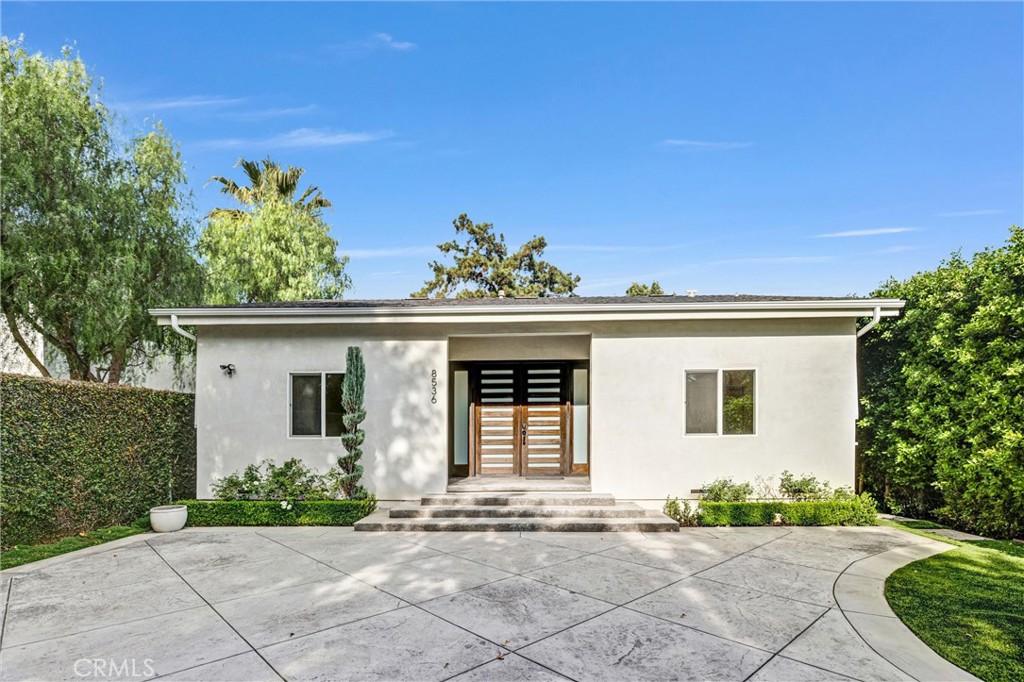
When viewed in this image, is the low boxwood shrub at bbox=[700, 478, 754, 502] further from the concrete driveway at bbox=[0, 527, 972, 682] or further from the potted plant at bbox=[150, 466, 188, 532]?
the potted plant at bbox=[150, 466, 188, 532]

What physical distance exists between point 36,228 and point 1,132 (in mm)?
1921

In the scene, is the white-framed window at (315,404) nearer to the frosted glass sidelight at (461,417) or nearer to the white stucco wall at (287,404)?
the white stucco wall at (287,404)

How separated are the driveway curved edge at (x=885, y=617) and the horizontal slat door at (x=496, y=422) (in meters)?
6.08

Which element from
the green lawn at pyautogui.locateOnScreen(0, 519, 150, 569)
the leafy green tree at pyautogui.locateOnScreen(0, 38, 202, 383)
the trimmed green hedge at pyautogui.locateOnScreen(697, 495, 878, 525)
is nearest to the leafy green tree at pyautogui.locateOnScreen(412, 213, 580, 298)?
the leafy green tree at pyautogui.locateOnScreen(0, 38, 202, 383)

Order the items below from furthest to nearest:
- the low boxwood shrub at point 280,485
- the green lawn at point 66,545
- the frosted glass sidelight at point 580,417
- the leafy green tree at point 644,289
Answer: the leafy green tree at point 644,289 < the frosted glass sidelight at point 580,417 < the low boxwood shrub at point 280,485 < the green lawn at point 66,545

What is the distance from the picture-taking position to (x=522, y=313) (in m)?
8.32

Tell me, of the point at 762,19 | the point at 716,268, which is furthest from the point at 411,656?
the point at 716,268

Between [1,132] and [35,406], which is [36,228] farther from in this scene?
[35,406]

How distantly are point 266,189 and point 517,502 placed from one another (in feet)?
66.8

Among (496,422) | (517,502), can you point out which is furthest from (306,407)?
(517,502)

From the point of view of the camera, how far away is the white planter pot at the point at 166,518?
295 inches

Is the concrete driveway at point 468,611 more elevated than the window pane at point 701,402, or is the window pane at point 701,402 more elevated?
the window pane at point 701,402

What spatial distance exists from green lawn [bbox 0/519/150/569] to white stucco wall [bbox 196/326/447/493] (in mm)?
1227

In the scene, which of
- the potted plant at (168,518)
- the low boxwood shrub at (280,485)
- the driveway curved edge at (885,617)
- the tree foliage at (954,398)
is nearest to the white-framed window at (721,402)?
the tree foliage at (954,398)
